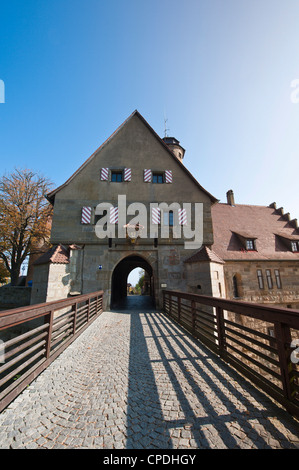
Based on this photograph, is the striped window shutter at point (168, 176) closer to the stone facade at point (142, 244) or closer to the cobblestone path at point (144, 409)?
the stone facade at point (142, 244)

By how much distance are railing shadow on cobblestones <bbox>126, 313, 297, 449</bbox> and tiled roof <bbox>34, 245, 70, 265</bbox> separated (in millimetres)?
7410

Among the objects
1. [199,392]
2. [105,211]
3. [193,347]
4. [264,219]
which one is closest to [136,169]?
[105,211]

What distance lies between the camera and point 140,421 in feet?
7.18

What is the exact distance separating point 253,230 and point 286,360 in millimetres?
16025

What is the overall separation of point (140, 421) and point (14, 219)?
17.6m

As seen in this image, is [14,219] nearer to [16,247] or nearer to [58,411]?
[16,247]

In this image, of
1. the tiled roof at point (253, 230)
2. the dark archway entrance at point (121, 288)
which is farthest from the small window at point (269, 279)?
the dark archway entrance at point (121, 288)

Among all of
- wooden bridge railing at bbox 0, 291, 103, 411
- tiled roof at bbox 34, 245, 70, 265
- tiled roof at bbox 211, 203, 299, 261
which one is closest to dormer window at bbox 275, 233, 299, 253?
tiled roof at bbox 211, 203, 299, 261

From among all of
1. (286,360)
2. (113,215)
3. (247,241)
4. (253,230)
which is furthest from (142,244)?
(253,230)

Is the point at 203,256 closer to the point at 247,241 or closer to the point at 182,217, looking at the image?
the point at 182,217

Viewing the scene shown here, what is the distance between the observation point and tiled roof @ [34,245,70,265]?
9.81 m

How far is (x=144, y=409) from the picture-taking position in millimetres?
2418

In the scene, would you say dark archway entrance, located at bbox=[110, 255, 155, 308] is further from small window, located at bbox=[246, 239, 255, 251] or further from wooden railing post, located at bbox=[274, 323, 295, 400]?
wooden railing post, located at bbox=[274, 323, 295, 400]

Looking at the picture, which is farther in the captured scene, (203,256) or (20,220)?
(20,220)
